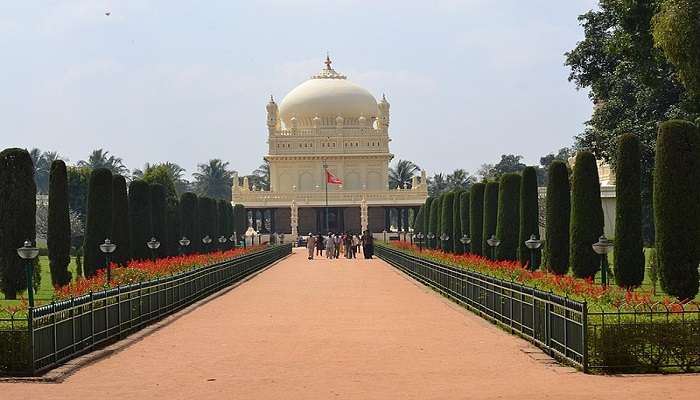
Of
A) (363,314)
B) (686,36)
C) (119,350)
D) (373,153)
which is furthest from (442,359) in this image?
(373,153)

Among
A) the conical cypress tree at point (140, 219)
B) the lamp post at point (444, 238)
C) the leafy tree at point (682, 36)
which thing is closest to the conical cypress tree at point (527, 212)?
the leafy tree at point (682, 36)

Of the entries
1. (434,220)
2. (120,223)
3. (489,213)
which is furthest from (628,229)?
(434,220)

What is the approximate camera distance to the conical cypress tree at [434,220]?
190 feet

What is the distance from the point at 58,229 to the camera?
2938cm

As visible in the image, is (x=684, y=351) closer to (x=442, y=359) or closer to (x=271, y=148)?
(x=442, y=359)

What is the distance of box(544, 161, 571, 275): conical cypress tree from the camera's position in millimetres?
31594

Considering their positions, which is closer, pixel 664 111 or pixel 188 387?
pixel 188 387

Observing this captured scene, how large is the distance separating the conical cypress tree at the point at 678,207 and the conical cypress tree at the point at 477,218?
65.2 ft

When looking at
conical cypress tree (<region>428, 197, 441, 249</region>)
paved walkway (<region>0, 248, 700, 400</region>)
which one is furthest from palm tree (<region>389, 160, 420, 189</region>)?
paved walkway (<region>0, 248, 700, 400</region>)

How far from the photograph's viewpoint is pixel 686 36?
26.9 metres

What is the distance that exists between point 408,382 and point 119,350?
5.09 metres

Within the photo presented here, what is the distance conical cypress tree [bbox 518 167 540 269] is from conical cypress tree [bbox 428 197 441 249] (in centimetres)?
2169

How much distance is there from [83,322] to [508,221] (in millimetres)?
23642

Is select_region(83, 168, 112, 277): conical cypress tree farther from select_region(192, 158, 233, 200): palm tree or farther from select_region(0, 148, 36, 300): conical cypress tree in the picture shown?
select_region(192, 158, 233, 200): palm tree
